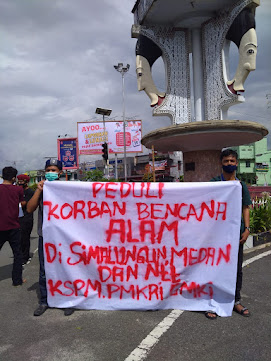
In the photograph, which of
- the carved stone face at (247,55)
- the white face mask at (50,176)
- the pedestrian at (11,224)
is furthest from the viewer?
the carved stone face at (247,55)

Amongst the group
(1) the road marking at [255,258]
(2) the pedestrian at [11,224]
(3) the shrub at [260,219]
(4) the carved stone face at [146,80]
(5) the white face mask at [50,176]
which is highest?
(4) the carved stone face at [146,80]

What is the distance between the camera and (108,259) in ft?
11.0

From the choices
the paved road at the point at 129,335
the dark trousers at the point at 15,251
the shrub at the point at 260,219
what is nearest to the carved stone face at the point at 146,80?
the shrub at the point at 260,219

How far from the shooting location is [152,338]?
2.70 metres

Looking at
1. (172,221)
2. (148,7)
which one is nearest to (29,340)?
(172,221)

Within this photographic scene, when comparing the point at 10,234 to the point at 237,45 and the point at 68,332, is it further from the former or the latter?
the point at 237,45

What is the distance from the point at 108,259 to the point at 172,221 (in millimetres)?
816

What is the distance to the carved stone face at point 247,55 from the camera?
9.04 metres

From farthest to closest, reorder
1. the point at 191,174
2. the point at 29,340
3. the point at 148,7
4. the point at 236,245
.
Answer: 1. the point at 148,7
2. the point at 191,174
3. the point at 236,245
4. the point at 29,340

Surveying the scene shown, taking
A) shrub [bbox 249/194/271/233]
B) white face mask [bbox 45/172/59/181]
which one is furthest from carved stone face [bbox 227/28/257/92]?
white face mask [bbox 45/172/59/181]

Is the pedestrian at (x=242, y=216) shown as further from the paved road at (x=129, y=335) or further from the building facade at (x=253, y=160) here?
the building facade at (x=253, y=160)

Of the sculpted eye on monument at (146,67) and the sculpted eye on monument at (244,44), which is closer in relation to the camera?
→ the sculpted eye on monument at (244,44)

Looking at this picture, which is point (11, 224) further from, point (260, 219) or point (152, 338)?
point (260, 219)

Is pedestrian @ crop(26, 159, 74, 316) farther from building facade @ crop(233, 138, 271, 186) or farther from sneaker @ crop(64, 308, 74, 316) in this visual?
building facade @ crop(233, 138, 271, 186)
